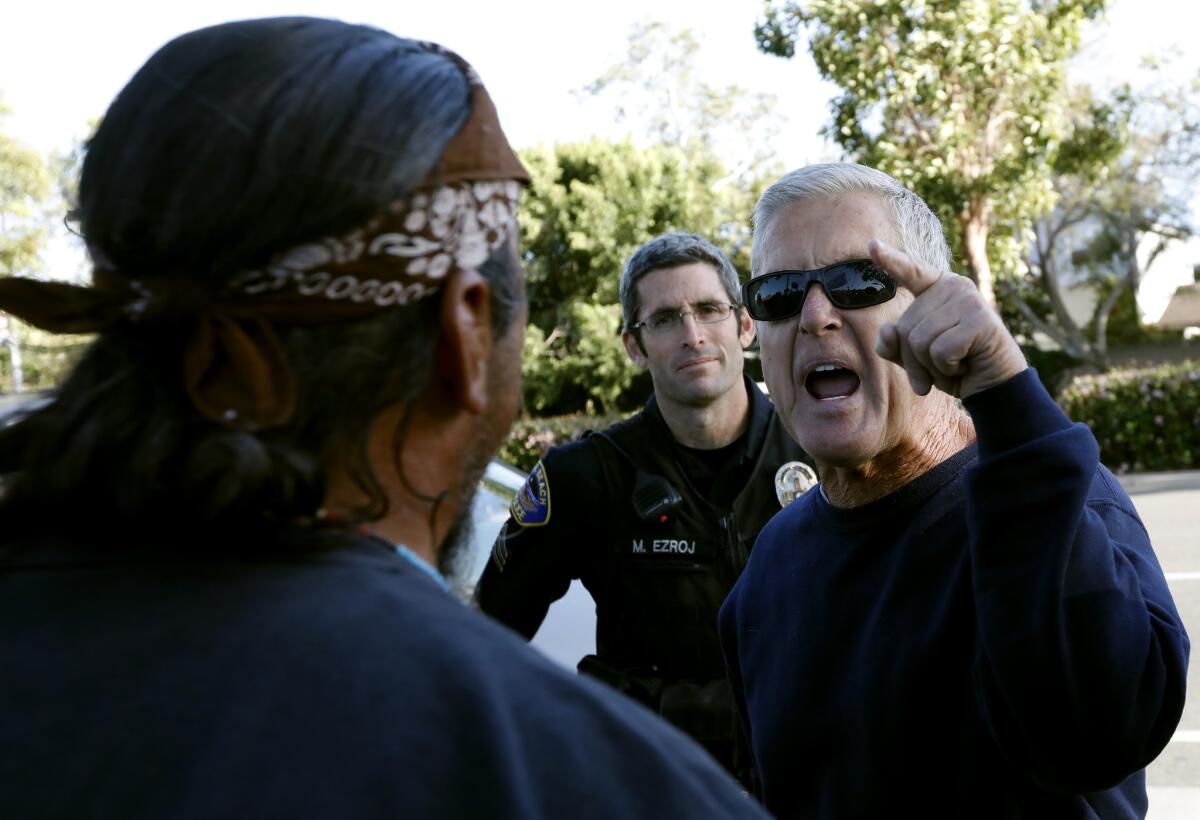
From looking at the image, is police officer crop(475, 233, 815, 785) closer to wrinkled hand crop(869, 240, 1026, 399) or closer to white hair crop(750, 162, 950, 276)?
white hair crop(750, 162, 950, 276)

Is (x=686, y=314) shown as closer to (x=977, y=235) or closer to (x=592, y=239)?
(x=977, y=235)

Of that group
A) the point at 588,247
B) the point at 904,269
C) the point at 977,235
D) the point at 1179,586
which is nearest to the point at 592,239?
the point at 588,247

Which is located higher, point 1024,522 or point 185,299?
point 185,299

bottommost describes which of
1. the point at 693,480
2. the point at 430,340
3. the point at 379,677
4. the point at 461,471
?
the point at 693,480

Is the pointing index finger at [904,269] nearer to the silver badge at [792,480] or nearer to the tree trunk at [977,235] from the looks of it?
the silver badge at [792,480]

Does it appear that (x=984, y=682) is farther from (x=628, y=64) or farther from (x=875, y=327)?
(x=628, y=64)

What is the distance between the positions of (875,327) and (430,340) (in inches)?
54.2

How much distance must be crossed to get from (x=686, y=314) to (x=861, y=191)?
6.61 ft

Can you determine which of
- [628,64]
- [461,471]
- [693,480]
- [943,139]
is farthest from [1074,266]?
[461,471]

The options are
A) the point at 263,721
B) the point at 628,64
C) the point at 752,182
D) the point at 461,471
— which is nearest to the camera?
the point at 263,721

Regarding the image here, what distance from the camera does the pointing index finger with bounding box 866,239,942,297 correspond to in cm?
174

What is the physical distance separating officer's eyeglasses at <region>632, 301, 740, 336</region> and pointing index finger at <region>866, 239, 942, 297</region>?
2525 millimetres

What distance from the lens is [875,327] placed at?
2303 millimetres

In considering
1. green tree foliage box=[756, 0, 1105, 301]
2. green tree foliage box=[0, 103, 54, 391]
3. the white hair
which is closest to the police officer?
the white hair
